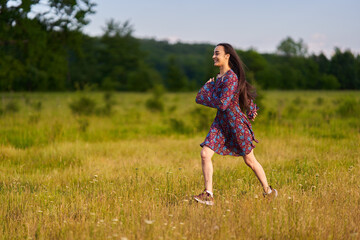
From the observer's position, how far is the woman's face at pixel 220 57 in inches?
184

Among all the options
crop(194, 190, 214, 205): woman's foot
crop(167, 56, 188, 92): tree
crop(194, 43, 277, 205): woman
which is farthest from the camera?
crop(167, 56, 188, 92): tree

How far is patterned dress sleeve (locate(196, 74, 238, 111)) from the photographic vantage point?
4.49 m

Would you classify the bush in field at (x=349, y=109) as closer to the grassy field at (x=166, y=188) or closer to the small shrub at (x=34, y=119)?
the grassy field at (x=166, y=188)

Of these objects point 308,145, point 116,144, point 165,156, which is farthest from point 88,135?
point 308,145

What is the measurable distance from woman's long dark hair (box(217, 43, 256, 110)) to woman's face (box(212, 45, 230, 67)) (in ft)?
0.19

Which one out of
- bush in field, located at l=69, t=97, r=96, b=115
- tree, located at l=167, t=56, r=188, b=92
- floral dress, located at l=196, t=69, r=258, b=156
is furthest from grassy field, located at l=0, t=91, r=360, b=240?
tree, located at l=167, t=56, r=188, b=92

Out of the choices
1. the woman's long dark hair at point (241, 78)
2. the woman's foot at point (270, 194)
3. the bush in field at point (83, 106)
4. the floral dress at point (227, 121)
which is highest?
the woman's long dark hair at point (241, 78)

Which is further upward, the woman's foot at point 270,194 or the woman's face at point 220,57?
the woman's face at point 220,57

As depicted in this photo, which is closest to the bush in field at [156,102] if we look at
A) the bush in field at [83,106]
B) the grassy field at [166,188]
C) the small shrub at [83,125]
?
the bush in field at [83,106]

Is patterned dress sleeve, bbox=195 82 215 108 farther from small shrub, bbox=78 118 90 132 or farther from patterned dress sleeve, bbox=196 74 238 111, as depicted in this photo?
small shrub, bbox=78 118 90 132

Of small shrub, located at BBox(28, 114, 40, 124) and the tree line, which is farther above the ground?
the tree line

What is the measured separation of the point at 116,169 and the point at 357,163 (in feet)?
14.9

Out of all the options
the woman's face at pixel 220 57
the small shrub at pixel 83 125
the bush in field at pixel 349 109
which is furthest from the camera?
the bush in field at pixel 349 109

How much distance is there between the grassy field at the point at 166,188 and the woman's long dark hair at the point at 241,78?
1225 millimetres
